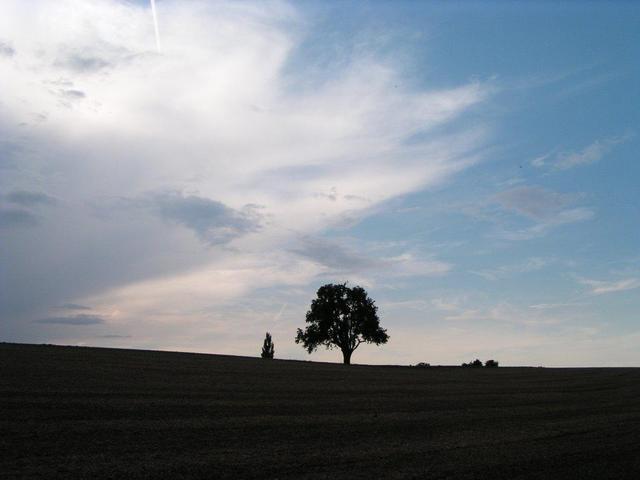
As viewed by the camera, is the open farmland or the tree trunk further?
the tree trunk

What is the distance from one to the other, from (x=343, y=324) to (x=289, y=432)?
71042 mm

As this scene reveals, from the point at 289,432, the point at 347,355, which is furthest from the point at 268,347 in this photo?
the point at 289,432

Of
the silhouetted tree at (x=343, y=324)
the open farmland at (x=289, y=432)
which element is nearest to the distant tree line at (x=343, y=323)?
the silhouetted tree at (x=343, y=324)

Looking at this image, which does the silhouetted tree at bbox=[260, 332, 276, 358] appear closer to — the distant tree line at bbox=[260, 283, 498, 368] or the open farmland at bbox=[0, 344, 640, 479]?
the distant tree line at bbox=[260, 283, 498, 368]

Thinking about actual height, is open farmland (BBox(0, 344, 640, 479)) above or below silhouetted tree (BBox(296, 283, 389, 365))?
below

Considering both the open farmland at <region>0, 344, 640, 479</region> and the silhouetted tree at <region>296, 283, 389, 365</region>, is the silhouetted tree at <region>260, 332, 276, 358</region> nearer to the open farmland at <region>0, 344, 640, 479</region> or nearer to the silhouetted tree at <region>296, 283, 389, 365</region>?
the silhouetted tree at <region>296, 283, 389, 365</region>

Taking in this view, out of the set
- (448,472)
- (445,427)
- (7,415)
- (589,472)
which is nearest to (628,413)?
(445,427)

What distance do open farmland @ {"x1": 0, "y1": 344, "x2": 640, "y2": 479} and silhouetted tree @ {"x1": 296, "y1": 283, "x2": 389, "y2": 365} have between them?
55.1m

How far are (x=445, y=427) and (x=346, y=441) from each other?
5.01 metres

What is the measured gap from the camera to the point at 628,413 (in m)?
24.0

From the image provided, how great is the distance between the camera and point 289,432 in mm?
16812

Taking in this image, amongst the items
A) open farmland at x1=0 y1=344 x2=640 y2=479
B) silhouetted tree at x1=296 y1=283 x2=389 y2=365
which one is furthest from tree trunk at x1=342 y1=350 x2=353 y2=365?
open farmland at x1=0 y1=344 x2=640 y2=479

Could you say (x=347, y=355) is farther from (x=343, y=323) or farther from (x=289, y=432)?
(x=289, y=432)

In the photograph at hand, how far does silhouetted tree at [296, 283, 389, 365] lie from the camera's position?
284 feet
